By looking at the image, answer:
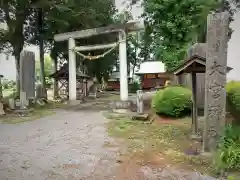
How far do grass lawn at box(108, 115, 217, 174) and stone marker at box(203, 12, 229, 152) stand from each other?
69cm

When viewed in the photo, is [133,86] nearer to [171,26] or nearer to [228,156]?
[171,26]

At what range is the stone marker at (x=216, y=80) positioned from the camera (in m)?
6.91

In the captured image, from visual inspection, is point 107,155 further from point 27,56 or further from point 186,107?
point 27,56

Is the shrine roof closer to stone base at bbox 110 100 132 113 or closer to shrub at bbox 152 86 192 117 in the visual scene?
stone base at bbox 110 100 132 113

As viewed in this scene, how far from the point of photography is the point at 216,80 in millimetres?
7000

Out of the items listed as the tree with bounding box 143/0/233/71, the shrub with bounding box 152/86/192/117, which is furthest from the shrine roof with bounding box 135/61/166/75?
the shrub with bounding box 152/86/192/117

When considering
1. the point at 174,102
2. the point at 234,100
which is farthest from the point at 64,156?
the point at 174,102

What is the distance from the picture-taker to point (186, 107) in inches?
456

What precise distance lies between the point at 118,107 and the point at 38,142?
6.71 meters

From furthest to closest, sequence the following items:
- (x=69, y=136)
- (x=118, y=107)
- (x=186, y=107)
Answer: (x=118, y=107)
(x=186, y=107)
(x=69, y=136)

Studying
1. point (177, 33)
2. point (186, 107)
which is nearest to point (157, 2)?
point (177, 33)

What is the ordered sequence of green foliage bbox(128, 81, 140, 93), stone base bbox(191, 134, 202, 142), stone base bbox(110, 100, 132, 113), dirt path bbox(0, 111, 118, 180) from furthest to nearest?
green foliage bbox(128, 81, 140, 93) → stone base bbox(110, 100, 132, 113) → stone base bbox(191, 134, 202, 142) → dirt path bbox(0, 111, 118, 180)

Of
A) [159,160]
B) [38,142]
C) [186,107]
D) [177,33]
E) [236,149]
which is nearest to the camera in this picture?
[236,149]

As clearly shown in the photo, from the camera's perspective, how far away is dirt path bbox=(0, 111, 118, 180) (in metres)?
5.66
